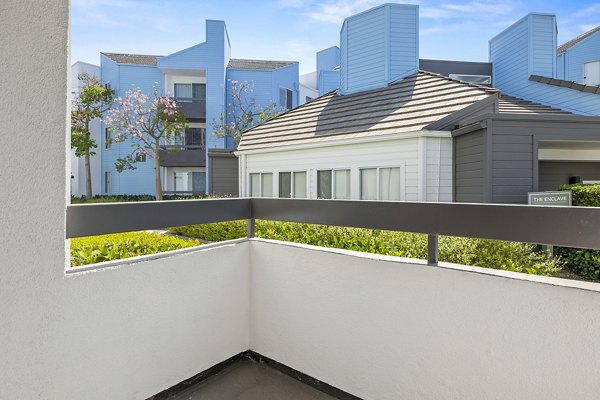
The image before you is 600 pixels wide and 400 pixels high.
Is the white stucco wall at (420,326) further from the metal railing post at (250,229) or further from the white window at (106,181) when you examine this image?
the white window at (106,181)

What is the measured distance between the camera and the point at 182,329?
2.15m

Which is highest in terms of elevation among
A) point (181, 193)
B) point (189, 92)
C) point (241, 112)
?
point (189, 92)

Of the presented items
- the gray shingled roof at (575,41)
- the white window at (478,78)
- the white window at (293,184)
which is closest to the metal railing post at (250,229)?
the white window at (293,184)

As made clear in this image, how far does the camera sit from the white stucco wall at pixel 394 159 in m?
7.39

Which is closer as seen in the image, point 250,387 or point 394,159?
point 250,387

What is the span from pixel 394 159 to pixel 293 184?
2.95 m

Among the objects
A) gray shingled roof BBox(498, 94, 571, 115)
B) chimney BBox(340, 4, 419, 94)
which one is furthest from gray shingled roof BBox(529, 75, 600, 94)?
chimney BBox(340, 4, 419, 94)

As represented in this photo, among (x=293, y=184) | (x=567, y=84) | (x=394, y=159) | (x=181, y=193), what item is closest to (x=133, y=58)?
(x=181, y=193)

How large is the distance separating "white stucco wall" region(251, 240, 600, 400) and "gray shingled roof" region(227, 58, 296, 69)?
19662mm

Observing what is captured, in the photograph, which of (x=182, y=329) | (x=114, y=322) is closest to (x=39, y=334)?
(x=114, y=322)

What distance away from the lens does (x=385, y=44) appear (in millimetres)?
10086

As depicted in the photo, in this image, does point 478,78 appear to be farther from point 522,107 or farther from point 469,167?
point 469,167

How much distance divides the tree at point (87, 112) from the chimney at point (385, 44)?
44.8ft

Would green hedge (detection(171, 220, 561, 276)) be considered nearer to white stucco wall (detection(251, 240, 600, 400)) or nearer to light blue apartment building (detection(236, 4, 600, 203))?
white stucco wall (detection(251, 240, 600, 400))
